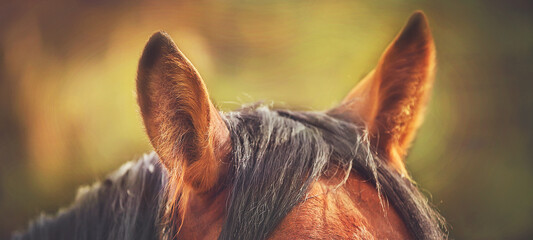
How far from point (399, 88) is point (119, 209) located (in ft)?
2.69

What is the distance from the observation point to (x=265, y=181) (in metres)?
1.06

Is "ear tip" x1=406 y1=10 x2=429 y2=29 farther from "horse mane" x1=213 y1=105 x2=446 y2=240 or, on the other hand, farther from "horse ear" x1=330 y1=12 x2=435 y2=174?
"horse mane" x1=213 y1=105 x2=446 y2=240

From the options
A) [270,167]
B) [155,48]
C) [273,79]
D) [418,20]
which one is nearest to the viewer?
[155,48]

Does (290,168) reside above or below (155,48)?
below

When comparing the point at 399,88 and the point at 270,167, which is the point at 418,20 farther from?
the point at 270,167

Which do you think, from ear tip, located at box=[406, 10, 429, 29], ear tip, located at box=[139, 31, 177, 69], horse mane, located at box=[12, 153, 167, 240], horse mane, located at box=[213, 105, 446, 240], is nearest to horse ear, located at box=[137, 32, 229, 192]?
ear tip, located at box=[139, 31, 177, 69]

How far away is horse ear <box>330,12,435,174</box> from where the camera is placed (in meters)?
1.33

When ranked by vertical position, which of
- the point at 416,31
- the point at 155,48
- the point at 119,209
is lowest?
the point at 119,209

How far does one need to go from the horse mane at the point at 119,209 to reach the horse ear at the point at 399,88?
559mm

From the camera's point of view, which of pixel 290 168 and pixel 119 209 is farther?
pixel 119 209

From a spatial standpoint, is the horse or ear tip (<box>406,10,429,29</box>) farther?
ear tip (<box>406,10,429,29</box>)

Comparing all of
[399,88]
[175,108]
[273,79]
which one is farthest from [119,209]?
[273,79]

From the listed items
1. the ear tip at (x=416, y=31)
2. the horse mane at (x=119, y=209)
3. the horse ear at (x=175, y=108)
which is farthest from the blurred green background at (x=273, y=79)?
the horse ear at (x=175, y=108)

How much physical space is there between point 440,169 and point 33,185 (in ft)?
15.2
